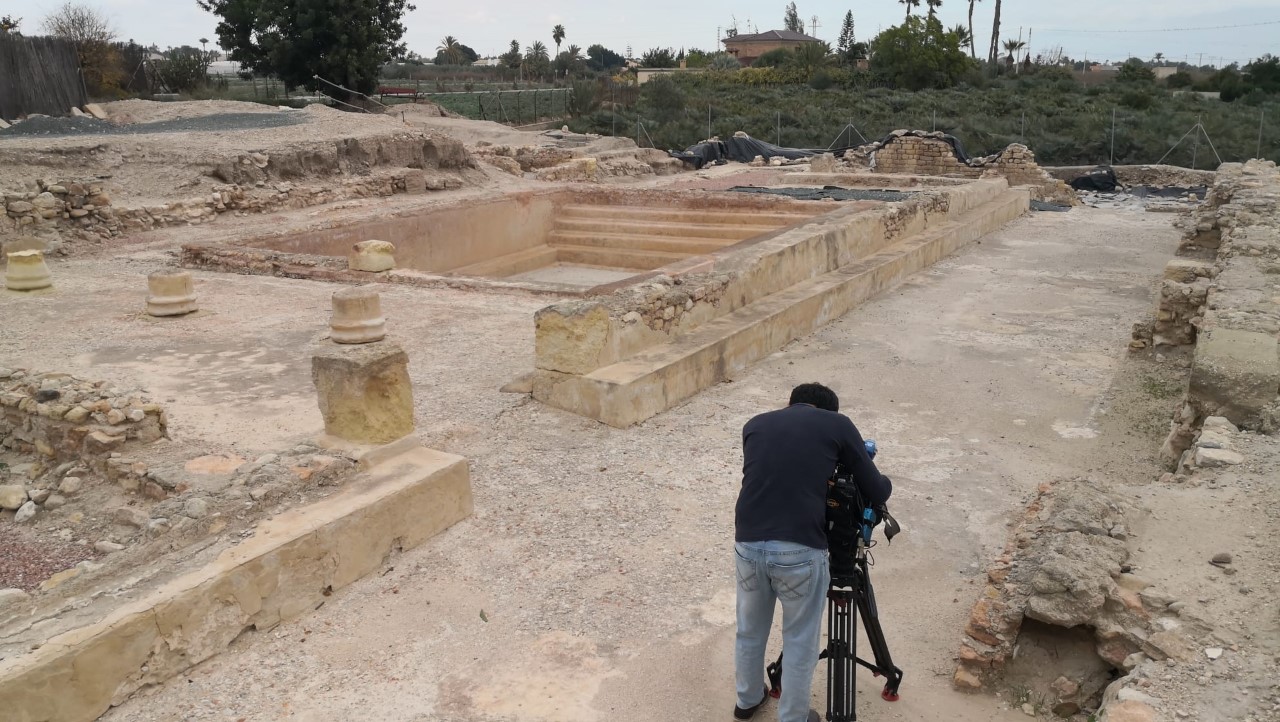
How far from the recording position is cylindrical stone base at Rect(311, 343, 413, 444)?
498 centimetres

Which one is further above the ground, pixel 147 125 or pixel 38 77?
pixel 38 77

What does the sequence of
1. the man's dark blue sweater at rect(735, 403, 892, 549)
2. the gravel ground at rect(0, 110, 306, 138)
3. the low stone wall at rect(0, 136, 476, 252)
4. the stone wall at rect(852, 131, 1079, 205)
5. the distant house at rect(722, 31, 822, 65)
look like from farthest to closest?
the distant house at rect(722, 31, 822, 65) → the stone wall at rect(852, 131, 1079, 205) → the gravel ground at rect(0, 110, 306, 138) → the low stone wall at rect(0, 136, 476, 252) → the man's dark blue sweater at rect(735, 403, 892, 549)

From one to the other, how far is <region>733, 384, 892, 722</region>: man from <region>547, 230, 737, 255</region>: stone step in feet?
36.7

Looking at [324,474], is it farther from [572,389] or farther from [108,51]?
[108,51]

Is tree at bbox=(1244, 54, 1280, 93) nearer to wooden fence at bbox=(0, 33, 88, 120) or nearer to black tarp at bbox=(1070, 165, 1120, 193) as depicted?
black tarp at bbox=(1070, 165, 1120, 193)

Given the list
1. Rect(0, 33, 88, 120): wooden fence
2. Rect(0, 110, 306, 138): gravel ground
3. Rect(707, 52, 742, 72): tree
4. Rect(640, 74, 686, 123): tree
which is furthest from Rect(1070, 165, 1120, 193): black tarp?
Rect(707, 52, 742, 72): tree

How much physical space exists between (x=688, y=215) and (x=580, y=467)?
408 inches

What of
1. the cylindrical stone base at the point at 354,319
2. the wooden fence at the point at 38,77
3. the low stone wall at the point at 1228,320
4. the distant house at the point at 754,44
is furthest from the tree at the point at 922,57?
the cylindrical stone base at the point at 354,319

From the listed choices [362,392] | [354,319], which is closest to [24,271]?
[354,319]

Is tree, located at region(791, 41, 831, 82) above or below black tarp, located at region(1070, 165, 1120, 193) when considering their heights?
above

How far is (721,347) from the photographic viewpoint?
7.71m

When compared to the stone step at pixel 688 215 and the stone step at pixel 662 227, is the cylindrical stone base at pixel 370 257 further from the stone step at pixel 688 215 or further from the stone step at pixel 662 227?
the stone step at pixel 688 215

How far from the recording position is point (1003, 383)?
7.82 meters

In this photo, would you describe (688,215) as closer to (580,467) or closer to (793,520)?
(580,467)
